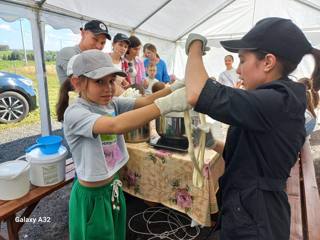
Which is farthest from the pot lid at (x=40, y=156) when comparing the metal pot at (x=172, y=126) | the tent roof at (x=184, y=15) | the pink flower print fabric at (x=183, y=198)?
the tent roof at (x=184, y=15)

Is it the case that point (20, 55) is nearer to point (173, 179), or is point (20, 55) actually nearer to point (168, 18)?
point (173, 179)

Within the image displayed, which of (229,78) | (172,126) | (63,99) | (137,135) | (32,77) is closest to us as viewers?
(63,99)

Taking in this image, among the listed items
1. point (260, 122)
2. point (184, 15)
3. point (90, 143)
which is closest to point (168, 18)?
point (184, 15)

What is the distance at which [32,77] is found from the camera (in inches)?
135

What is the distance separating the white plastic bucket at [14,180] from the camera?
1451 millimetres

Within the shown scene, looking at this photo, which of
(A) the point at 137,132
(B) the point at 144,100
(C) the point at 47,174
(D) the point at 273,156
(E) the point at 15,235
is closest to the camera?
(D) the point at 273,156

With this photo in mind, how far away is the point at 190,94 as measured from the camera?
65cm

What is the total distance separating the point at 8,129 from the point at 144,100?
4.32m

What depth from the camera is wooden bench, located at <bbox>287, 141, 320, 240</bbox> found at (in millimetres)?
1177

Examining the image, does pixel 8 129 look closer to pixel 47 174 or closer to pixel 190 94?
pixel 47 174

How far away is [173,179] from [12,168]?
3.45 ft

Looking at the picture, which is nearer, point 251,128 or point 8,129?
point 251,128

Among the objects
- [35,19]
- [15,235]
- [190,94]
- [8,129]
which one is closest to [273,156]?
[190,94]

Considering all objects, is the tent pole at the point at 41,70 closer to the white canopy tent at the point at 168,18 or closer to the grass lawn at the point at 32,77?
the white canopy tent at the point at 168,18
